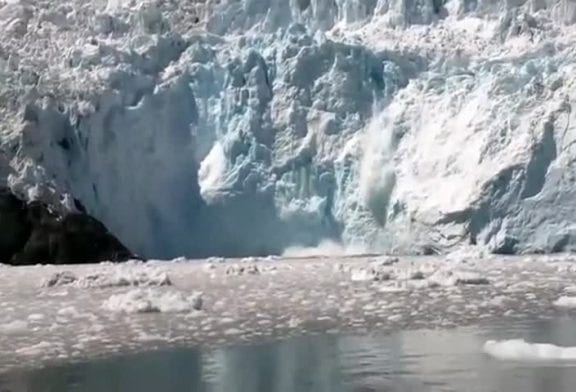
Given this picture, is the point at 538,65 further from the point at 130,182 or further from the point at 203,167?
the point at 130,182

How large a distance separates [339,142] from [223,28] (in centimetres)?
341

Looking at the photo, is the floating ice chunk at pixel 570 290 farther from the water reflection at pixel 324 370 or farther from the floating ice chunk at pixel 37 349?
the floating ice chunk at pixel 37 349

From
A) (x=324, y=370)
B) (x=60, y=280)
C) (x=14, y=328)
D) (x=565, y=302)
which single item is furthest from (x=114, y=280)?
(x=324, y=370)

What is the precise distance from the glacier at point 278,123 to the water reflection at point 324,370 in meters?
9.29

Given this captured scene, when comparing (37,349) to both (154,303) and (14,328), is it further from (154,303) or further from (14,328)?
(154,303)

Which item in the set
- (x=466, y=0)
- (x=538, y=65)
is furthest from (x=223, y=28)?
(x=538, y=65)

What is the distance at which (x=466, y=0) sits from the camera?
17359mm

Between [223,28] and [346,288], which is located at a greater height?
[223,28]

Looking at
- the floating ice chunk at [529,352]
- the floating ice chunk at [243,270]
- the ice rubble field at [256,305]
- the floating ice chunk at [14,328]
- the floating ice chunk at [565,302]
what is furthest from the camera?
the floating ice chunk at [243,270]

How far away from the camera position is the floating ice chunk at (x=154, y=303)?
7.62 m

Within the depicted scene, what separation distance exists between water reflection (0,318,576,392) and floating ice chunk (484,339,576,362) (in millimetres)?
111

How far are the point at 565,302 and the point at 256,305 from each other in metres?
2.55

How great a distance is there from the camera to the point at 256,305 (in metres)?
7.87

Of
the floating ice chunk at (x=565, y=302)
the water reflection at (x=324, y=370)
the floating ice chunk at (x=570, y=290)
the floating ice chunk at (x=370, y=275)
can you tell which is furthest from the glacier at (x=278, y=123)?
the water reflection at (x=324, y=370)
